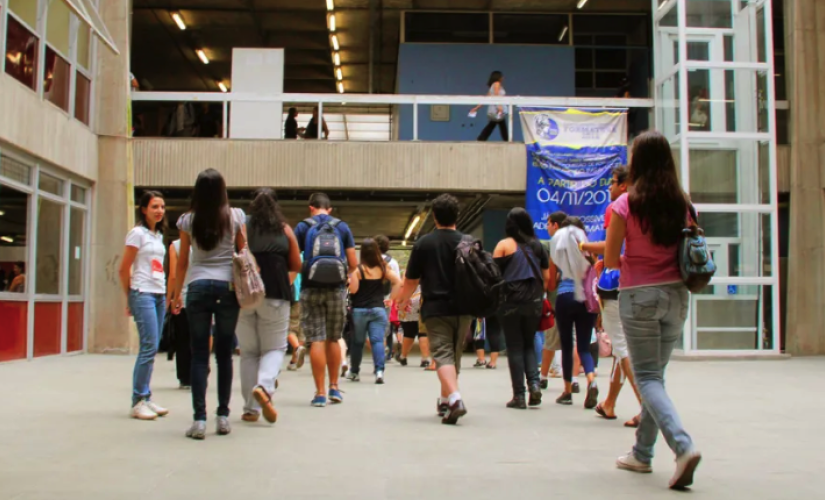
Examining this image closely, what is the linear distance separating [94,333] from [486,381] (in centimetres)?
777

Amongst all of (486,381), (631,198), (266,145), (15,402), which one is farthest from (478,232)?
(631,198)

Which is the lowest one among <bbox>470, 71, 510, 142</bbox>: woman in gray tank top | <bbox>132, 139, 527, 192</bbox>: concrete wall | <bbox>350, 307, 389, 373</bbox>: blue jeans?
<bbox>350, 307, 389, 373</bbox>: blue jeans

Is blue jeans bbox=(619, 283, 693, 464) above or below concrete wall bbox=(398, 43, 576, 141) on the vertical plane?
below

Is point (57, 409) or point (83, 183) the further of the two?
point (83, 183)

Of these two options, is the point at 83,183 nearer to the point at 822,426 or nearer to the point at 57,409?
the point at 57,409

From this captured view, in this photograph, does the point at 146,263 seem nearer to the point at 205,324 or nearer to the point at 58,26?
the point at 205,324

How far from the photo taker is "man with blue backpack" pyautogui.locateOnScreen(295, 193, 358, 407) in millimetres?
7145

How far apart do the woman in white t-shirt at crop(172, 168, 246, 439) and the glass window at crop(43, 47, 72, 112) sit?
8498mm

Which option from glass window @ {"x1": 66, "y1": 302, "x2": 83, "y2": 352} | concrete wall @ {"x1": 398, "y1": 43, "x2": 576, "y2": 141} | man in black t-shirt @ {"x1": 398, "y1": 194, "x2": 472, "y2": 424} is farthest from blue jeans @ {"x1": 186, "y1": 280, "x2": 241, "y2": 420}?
concrete wall @ {"x1": 398, "y1": 43, "x2": 576, "y2": 141}

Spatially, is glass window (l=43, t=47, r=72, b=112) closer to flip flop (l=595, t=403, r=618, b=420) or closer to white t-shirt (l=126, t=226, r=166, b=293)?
white t-shirt (l=126, t=226, r=166, b=293)

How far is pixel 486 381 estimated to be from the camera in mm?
10148

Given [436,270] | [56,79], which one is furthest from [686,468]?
[56,79]

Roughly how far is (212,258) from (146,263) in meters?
1.12

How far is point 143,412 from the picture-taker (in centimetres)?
661
